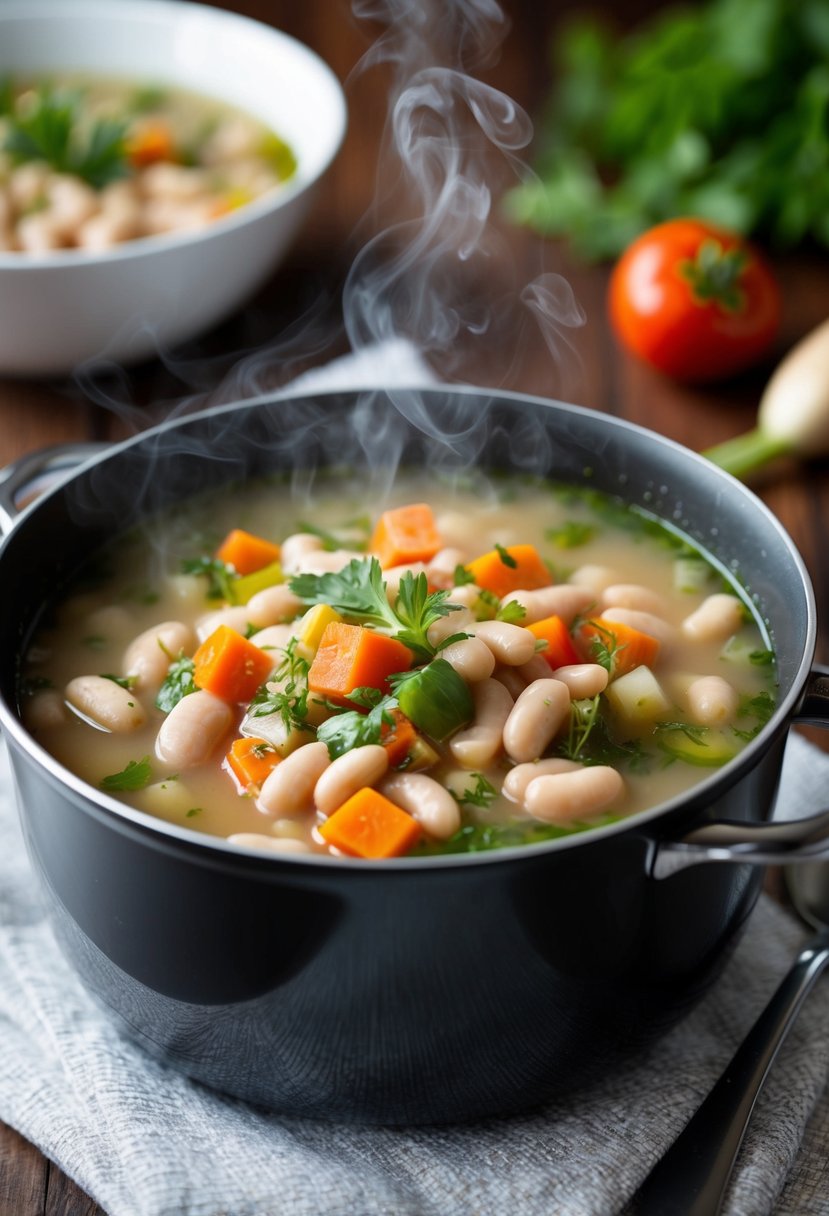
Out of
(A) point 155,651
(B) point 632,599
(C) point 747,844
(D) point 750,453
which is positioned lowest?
(D) point 750,453

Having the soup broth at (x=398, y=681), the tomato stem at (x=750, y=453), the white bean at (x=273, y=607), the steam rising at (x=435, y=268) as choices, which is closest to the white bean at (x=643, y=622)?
the soup broth at (x=398, y=681)

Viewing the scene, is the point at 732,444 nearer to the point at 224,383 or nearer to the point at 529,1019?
the point at 224,383

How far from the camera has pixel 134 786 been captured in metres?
1.74

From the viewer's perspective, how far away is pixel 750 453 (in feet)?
9.65

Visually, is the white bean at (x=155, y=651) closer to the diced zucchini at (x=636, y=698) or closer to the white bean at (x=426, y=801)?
the white bean at (x=426, y=801)

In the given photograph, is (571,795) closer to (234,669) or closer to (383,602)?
(383,602)

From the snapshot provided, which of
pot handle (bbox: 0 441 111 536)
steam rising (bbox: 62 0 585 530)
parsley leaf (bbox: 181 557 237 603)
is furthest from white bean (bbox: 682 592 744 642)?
steam rising (bbox: 62 0 585 530)

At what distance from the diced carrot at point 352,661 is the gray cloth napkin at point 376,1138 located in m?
0.53

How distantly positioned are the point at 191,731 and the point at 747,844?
710mm

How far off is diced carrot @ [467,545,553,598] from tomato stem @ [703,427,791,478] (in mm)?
1006

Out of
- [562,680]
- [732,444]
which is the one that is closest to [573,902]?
[562,680]

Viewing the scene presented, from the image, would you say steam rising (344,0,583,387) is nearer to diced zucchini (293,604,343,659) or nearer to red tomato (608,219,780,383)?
red tomato (608,219,780,383)

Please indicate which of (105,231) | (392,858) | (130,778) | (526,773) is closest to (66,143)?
(105,231)

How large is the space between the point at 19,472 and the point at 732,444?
61.6 inches
